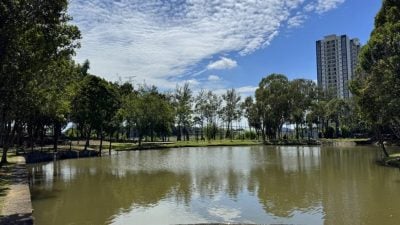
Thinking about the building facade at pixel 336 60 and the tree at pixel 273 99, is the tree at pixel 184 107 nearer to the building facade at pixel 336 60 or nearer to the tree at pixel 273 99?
the tree at pixel 273 99

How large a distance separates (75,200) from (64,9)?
25.3 ft

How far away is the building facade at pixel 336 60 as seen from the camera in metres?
105

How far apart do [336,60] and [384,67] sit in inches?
3419

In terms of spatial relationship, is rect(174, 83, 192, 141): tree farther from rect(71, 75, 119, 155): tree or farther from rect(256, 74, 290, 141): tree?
rect(71, 75, 119, 155): tree

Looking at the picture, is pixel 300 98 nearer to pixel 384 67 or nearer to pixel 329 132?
pixel 329 132

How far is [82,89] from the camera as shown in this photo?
46.5 meters

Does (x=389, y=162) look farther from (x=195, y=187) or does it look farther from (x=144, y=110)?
(x=144, y=110)

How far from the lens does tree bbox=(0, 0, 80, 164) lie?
12.2 meters

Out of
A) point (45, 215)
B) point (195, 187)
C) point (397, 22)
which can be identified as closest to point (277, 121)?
point (397, 22)

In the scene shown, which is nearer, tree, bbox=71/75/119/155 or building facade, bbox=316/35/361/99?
tree, bbox=71/75/119/155

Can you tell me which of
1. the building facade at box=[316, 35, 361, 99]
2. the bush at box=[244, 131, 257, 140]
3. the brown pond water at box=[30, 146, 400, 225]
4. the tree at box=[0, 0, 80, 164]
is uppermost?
the building facade at box=[316, 35, 361, 99]

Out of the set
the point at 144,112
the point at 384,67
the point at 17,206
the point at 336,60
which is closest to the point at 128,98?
the point at 144,112

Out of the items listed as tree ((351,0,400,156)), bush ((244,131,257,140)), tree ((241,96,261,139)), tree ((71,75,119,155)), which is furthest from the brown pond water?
bush ((244,131,257,140))

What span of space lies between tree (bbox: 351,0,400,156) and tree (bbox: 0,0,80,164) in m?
17.9
